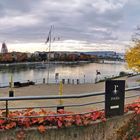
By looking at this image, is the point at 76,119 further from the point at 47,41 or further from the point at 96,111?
the point at 47,41

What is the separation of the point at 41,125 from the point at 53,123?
0.29 metres

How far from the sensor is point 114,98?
8289 mm

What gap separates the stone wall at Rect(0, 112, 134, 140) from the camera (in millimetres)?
7015

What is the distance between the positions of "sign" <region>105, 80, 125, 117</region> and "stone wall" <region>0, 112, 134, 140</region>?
14 cm

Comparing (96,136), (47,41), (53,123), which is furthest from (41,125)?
(47,41)

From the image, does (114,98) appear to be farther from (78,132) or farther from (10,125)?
(10,125)

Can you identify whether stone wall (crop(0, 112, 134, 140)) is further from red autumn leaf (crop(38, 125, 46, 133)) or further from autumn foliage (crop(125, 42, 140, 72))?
autumn foliage (crop(125, 42, 140, 72))

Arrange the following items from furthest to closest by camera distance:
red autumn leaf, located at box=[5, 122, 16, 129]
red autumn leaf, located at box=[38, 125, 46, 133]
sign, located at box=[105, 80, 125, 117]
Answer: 1. sign, located at box=[105, 80, 125, 117]
2. red autumn leaf, located at box=[38, 125, 46, 133]
3. red autumn leaf, located at box=[5, 122, 16, 129]

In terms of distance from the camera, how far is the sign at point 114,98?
8.12 metres

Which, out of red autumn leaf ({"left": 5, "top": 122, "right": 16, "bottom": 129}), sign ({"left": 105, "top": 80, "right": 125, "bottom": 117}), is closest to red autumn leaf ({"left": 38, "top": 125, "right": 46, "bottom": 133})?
red autumn leaf ({"left": 5, "top": 122, "right": 16, "bottom": 129})

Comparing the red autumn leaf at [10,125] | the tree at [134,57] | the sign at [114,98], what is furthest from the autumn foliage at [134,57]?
the red autumn leaf at [10,125]

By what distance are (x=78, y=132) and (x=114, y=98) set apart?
1.12 meters

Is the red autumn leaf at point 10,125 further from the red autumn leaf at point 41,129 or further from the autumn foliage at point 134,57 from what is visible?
the autumn foliage at point 134,57

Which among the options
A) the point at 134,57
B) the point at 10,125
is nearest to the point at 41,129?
the point at 10,125
